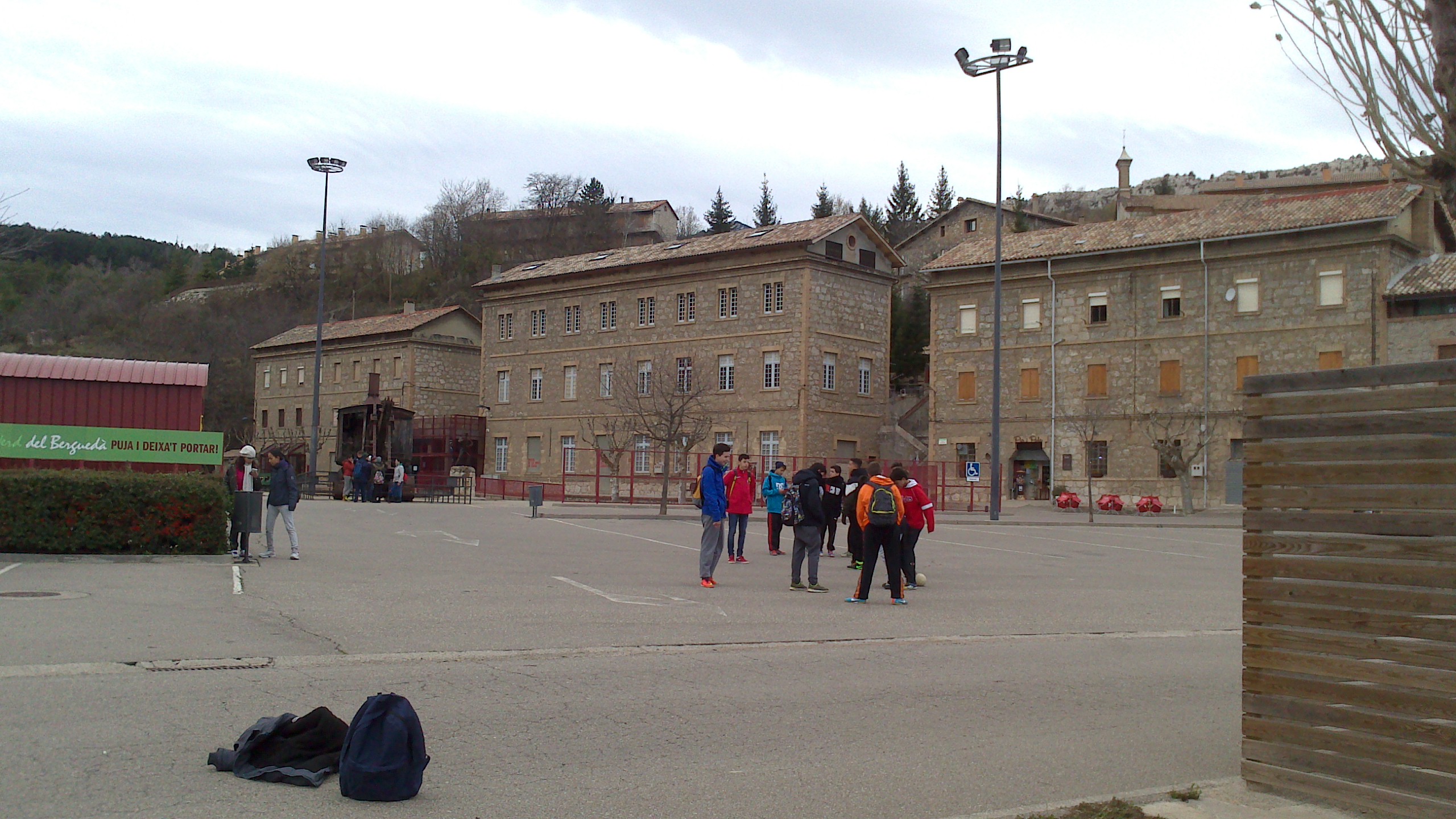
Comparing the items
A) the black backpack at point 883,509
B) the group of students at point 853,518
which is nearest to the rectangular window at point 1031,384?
the group of students at point 853,518

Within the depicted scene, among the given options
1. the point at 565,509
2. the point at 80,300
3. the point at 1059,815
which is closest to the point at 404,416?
the point at 565,509

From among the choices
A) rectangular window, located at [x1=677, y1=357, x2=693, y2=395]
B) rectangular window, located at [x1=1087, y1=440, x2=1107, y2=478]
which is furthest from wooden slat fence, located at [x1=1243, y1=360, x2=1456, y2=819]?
rectangular window, located at [x1=677, y1=357, x2=693, y2=395]

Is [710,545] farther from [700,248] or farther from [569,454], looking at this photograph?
[569,454]

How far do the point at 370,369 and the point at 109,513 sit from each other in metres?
58.1

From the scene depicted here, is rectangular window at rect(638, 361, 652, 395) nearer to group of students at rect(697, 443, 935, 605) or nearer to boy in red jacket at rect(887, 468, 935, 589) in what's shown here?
group of students at rect(697, 443, 935, 605)

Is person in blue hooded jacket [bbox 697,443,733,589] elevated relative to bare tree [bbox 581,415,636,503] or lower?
lower

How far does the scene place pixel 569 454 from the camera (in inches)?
2343

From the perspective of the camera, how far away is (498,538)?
23.8m

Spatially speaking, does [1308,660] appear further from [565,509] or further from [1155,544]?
[565,509]

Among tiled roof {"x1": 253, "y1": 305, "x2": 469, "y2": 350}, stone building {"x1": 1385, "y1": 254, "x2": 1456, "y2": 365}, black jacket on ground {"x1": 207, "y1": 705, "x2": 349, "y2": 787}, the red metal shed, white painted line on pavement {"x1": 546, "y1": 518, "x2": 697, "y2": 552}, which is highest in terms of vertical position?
tiled roof {"x1": 253, "y1": 305, "x2": 469, "y2": 350}

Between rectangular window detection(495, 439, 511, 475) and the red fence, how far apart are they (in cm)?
658

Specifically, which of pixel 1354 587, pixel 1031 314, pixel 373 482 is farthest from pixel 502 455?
pixel 1354 587

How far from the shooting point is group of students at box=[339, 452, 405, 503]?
135ft

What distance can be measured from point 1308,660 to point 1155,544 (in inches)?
909
